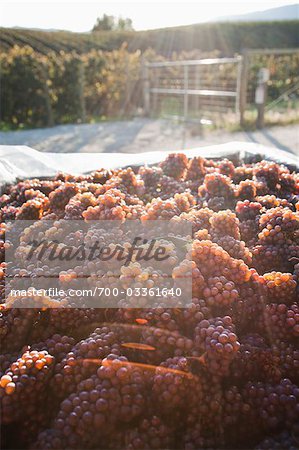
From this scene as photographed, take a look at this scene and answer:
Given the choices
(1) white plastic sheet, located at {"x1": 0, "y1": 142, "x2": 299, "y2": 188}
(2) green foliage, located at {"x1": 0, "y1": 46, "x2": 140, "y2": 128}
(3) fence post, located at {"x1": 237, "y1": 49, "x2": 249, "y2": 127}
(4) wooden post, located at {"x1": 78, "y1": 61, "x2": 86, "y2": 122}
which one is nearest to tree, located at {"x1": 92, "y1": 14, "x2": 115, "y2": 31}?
(2) green foliage, located at {"x1": 0, "y1": 46, "x2": 140, "y2": 128}

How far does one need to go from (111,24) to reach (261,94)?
74.0 feet

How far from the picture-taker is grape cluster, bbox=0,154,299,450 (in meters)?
1.26

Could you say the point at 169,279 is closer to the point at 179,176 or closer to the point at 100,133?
the point at 179,176

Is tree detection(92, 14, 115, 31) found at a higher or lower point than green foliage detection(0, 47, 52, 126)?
higher

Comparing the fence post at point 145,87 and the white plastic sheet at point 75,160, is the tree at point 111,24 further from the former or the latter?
the white plastic sheet at point 75,160

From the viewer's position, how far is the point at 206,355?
4.36 feet

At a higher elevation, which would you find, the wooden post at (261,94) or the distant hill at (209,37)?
the distant hill at (209,37)

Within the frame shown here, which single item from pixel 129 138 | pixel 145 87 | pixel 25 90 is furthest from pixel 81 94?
pixel 129 138

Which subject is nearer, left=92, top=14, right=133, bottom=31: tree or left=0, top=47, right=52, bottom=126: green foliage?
left=0, top=47, right=52, bottom=126: green foliage

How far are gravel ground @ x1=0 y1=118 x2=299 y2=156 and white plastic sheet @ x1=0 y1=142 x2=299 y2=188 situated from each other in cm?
596

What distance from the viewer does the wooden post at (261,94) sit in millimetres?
11328

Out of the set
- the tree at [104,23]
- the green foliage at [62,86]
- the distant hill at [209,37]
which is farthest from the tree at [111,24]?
the green foliage at [62,86]

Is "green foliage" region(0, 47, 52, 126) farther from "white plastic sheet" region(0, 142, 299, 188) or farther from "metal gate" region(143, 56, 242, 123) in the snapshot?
"white plastic sheet" region(0, 142, 299, 188)

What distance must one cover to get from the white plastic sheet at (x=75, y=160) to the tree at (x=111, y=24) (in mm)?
29426
